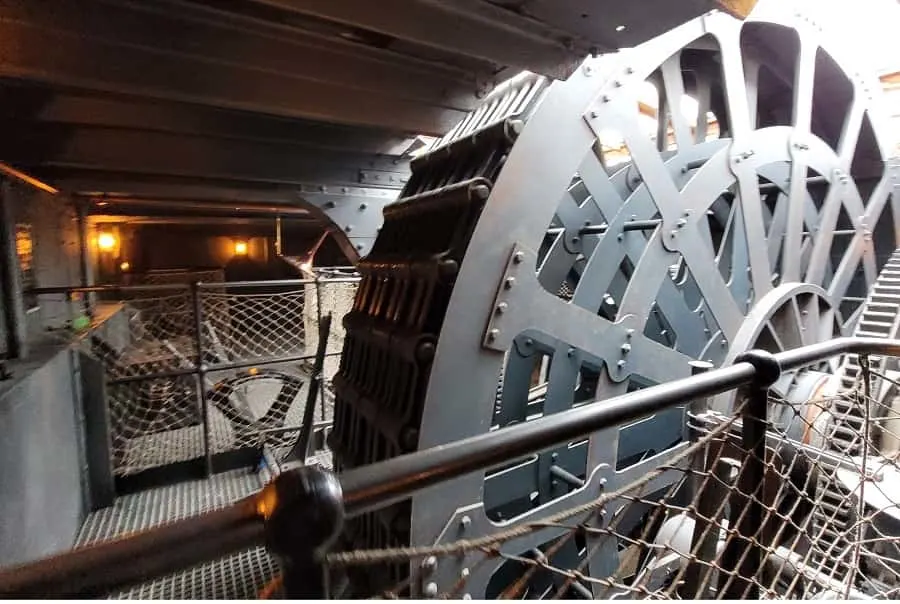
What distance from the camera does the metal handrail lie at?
2.03 feet

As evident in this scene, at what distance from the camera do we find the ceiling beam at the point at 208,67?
5.89ft

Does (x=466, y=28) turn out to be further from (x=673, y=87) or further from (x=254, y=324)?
(x=254, y=324)

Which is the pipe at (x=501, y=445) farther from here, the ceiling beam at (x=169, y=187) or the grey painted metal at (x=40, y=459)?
the ceiling beam at (x=169, y=187)

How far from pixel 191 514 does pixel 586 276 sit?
3641 mm

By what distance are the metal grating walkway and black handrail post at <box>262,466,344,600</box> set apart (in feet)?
7.49

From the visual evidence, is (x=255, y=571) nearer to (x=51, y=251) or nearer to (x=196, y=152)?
(x=196, y=152)

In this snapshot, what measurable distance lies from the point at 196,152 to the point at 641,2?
3.20 meters

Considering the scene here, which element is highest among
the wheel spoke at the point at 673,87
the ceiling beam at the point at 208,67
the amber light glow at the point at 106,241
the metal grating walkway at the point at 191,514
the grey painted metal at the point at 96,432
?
the wheel spoke at the point at 673,87

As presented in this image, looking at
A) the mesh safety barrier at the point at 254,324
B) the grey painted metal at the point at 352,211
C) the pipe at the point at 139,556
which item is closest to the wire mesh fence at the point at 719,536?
the pipe at the point at 139,556

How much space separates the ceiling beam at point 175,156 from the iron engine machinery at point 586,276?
1238mm

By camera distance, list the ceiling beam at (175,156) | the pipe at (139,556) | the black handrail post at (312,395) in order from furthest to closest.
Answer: the black handrail post at (312,395), the ceiling beam at (175,156), the pipe at (139,556)

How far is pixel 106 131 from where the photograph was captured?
11.2 feet

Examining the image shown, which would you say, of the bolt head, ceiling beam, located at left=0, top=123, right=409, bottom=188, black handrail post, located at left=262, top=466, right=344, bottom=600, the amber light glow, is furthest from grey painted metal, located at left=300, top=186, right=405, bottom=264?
the amber light glow

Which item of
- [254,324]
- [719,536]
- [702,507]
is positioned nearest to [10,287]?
[254,324]
